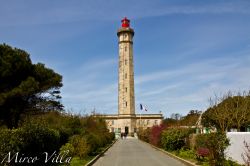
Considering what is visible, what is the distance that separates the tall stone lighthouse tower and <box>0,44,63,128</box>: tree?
63006mm

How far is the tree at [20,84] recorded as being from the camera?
32.5 meters

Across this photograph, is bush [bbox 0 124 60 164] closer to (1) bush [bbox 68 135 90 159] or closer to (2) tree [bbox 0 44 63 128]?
(1) bush [bbox 68 135 90 159]

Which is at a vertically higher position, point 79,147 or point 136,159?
point 79,147

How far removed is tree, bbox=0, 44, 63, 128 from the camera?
32500mm

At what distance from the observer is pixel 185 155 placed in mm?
26750

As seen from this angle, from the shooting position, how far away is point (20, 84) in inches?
1296

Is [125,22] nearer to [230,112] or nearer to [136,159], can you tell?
[230,112]

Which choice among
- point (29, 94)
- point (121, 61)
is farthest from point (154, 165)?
point (121, 61)

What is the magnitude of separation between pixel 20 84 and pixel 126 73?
6826 centimetres

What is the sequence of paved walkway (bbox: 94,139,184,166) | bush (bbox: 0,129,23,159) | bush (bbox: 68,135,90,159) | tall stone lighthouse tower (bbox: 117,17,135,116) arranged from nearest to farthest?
bush (bbox: 0,129,23,159) < paved walkway (bbox: 94,139,184,166) < bush (bbox: 68,135,90,159) < tall stone lighthouse tower (bbox: 117,17,135,116)

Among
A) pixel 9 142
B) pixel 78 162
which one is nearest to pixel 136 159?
pixel 78 162

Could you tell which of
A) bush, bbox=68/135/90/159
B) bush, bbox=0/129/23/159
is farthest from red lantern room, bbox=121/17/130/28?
bush, bbox=0/129/23/159

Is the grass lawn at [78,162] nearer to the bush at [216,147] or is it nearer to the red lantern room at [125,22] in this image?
the bush at [216,147]

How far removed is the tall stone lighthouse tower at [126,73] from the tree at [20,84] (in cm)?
6301
